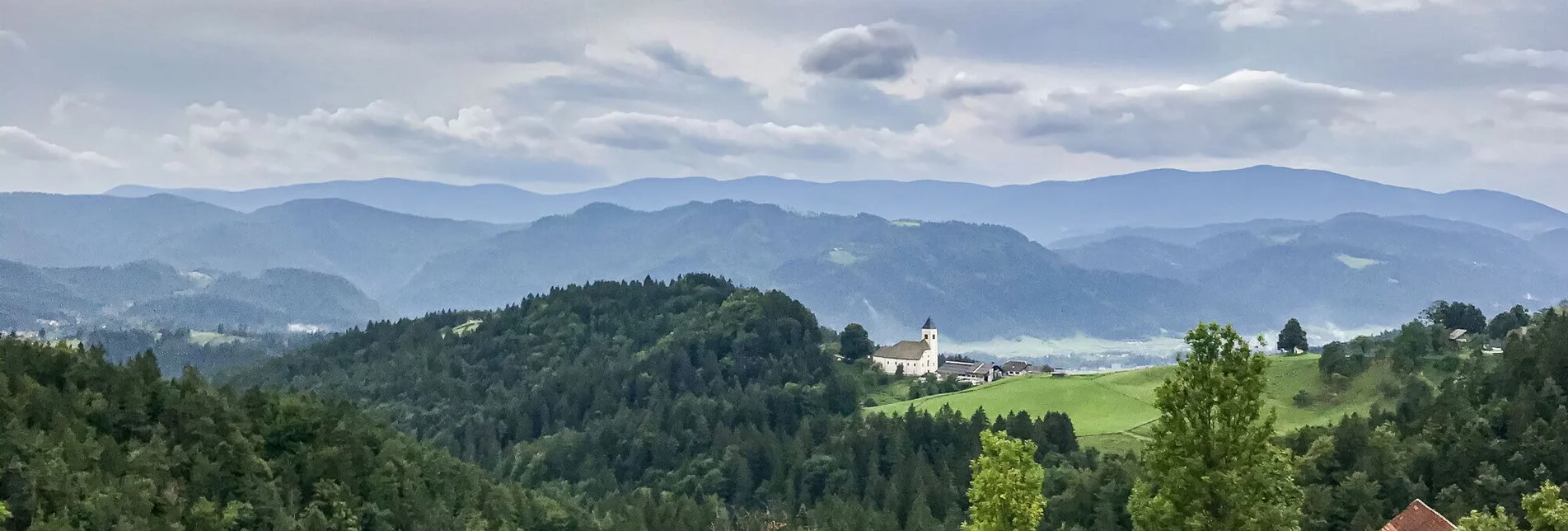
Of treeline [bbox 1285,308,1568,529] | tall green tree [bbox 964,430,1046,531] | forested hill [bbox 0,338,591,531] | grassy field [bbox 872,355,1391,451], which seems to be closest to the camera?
tall green tree [bbox 964,430,1046,531]

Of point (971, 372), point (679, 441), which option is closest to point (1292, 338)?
point (971, 372)

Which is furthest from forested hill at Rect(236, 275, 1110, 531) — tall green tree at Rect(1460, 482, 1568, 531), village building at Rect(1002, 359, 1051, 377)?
tall green tree at Rect(1460, 482, 1568, 531)

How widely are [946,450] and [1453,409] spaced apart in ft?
142

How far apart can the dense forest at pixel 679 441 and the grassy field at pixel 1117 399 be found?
289cm

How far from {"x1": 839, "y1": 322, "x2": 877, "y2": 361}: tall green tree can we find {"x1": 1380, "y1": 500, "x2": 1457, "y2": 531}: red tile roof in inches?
5082

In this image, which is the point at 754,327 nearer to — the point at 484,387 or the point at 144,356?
the point at 484,387

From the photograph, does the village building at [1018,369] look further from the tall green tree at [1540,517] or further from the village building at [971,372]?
the tall green tree at [1540,517]

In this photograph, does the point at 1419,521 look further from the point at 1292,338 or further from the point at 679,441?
the point at 679,441

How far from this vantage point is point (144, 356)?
228ft

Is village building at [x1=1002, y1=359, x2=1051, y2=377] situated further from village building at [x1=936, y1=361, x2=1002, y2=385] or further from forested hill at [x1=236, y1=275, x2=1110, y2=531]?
forested hill at [x1=236, y1=275, x2=1110, y2=531]

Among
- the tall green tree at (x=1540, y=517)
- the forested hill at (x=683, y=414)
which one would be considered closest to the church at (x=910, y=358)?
the forested hill at (x=683, y=414)

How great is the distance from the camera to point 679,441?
12888 centimetres

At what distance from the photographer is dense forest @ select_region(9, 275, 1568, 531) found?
188 feet

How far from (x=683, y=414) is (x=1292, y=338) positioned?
72024 mm
